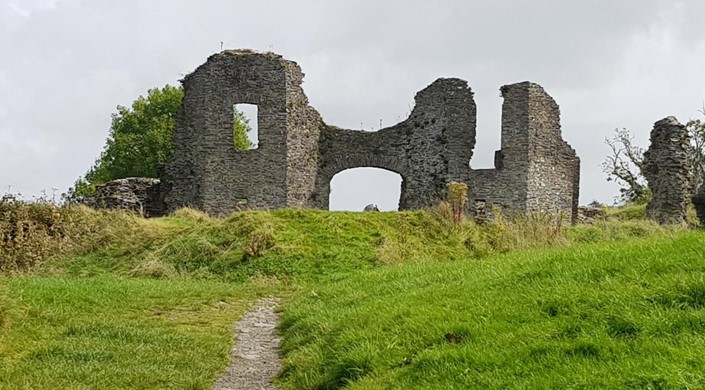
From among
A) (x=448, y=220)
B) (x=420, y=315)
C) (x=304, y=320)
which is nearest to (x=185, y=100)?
(x=448, y=220)

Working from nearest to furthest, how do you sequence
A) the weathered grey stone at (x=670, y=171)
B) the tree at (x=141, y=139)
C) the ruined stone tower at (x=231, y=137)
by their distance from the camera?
the weathered grey stone at (x=670, y=171)
the ruined stone tower at (x=231, y=137)
the tree at (x=141, y=139)

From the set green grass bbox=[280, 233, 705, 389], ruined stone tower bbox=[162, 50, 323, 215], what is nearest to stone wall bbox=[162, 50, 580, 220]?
ruined stone tower bbox=[162, 50, 323, 215]

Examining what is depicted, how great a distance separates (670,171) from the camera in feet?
77.7

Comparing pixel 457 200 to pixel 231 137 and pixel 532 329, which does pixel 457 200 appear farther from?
pixel 532 329

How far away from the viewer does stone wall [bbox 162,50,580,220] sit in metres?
25.1

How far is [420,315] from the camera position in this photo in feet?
23.2

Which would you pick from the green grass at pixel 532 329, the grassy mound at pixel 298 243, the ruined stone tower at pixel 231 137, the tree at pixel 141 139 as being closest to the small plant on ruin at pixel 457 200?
the grassy mound at pixel 298 243

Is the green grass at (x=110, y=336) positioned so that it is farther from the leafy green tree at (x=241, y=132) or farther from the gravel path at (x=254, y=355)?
the leafy green tree at (x=241, y=132)

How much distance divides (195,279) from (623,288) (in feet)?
32.1

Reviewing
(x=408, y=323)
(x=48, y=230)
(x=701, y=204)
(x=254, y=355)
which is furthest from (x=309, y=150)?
(x=408, y=323)

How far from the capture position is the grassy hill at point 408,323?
5.19 meters

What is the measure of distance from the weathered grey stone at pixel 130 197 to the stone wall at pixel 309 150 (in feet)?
2.71

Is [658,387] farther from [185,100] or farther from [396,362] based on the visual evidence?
[185,100]

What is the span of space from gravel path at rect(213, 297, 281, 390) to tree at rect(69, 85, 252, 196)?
109 ft
